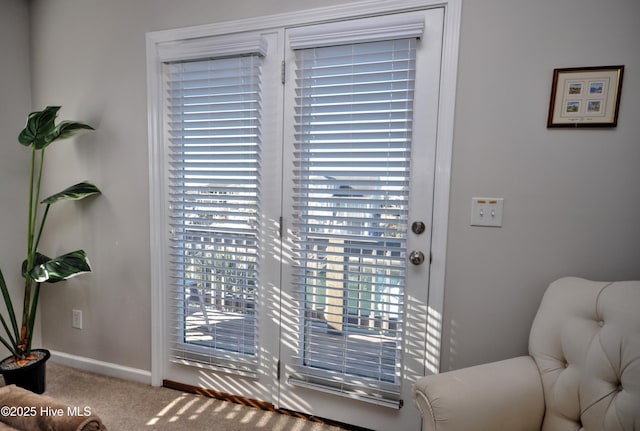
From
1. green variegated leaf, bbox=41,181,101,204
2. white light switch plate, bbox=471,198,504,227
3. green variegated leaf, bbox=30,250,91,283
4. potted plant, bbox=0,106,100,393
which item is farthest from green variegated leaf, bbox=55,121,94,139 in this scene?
white light switch plate, bbox=471,198,504,227

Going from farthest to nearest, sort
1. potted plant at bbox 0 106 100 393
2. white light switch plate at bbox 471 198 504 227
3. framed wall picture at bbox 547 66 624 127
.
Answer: potted plant at bbox 0 106 100 393 < white light switch plate at bbox 471 198 504 227 < framed wall picture at bbox 547 66 624 127

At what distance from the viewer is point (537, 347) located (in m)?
1.39

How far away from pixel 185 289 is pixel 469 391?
1.63 meters

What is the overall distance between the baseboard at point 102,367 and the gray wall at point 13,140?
13.2 inches

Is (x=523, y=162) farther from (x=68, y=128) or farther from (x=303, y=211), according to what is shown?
(x=68, y=128)

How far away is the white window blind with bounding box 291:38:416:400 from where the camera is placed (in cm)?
171

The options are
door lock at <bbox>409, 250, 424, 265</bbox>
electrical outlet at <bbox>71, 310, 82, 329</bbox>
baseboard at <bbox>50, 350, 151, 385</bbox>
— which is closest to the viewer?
door lock at <bbox>409, 250, 424, 265</bbox>

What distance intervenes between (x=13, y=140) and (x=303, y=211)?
2049mm

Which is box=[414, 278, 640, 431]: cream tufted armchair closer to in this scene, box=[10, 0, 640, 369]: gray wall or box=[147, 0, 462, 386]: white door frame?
box=[10, 0, 640, 369]: gray wall

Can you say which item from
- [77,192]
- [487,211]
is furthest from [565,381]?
[77,192]

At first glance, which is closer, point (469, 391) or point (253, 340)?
point (469, 391)

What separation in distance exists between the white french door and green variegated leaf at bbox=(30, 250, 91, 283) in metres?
0.42

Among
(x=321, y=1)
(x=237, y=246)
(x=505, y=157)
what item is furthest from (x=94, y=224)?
(x=505, y=157)

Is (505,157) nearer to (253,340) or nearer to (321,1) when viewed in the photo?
(321,1)
